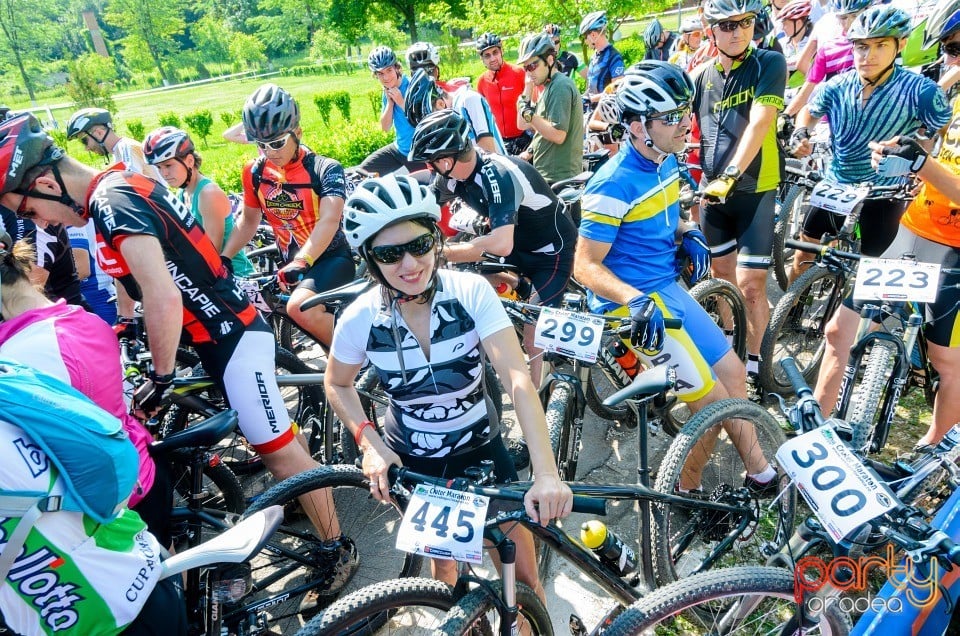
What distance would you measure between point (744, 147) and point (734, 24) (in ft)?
2.74

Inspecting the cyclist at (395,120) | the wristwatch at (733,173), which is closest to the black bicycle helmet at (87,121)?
the cyclist at (395,120)

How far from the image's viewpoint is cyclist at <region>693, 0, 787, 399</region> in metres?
4.05

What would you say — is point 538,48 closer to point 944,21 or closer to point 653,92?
point 653,92

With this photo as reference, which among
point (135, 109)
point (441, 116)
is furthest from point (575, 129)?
point (135, 109)

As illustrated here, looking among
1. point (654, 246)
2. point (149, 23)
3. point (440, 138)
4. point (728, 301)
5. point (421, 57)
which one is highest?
point (149, 23)

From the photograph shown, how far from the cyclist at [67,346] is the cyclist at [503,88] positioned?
231 inches

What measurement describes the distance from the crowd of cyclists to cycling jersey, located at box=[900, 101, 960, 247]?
13 mm

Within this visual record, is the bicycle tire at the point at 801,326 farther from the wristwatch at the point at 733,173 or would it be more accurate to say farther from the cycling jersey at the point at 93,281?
the cycling jersey at the point at 93,281

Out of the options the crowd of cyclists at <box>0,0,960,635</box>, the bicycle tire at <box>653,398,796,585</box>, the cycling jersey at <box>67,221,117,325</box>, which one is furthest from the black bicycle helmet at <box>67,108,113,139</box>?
the bicycle tire at <box>653,398,796,585</box>

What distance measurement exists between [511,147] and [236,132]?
3.31 m

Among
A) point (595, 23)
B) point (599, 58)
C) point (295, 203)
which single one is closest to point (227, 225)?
point (295, 203)

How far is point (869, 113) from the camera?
12.5 feet

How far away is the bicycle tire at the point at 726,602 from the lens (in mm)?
1976

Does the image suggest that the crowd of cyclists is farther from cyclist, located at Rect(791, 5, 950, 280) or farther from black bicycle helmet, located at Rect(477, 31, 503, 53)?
black bicycle helmet, located at Rect(477, 31, 503, 53)
